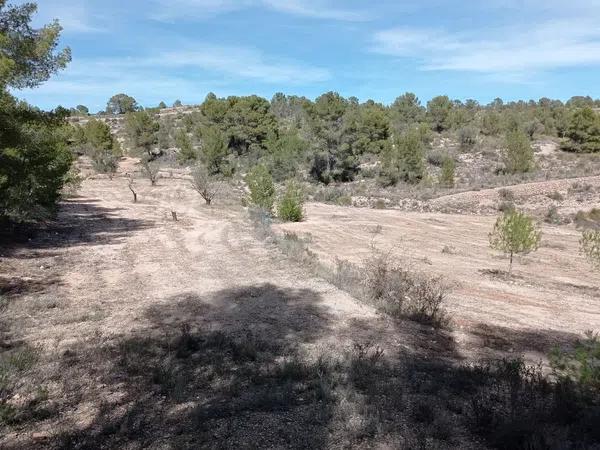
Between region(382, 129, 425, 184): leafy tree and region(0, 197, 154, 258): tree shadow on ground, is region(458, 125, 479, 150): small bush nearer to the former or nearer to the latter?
region(382, 129, 425, 184): leafy tree

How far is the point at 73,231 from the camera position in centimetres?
2377

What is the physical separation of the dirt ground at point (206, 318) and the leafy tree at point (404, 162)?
2442cm

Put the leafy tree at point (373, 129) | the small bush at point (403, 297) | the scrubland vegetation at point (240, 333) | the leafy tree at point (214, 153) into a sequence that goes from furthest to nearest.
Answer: the leafy tree at point (373, 129)
the leafy tree at point (214, 153)
the small bush at point (403, 297)
the scrubland vegetation at point (240, 333)

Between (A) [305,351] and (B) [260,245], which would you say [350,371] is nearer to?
(A) [305,351]

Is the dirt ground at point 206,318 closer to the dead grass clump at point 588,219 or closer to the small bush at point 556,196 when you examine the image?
the dead grass clump at point 588,219

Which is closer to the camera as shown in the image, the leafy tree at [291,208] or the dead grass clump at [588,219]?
the leafy tree at [291,208]

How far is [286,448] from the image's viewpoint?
5.41m

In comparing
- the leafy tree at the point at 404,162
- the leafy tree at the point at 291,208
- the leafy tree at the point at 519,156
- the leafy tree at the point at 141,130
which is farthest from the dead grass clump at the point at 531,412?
the leafy tree at the point at 141,130

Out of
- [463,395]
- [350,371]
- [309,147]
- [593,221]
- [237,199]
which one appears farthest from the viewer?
[309,147]

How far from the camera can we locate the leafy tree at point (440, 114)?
80.4 metres

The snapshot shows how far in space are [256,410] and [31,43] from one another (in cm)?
1294

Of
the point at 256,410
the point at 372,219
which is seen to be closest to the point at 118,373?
the point at 256,410

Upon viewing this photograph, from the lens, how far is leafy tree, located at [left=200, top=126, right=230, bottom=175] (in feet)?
169

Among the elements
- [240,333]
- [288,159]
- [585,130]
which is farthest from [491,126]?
[240,333]
